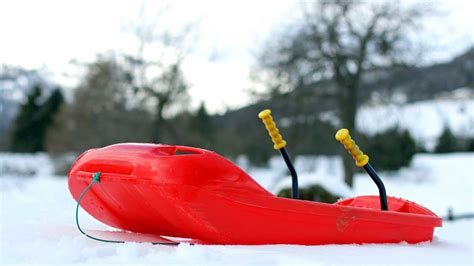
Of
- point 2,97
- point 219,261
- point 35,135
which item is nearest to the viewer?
point 219,261

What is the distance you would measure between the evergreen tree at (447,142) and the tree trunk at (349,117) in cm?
1113

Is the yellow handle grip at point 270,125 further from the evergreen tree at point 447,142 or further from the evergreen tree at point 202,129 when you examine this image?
the evergreen tree at point 447,142

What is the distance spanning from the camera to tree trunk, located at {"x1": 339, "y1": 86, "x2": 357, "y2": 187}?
1212cm

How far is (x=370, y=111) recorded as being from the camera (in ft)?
41.8

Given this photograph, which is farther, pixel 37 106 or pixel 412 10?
pixel 37 106

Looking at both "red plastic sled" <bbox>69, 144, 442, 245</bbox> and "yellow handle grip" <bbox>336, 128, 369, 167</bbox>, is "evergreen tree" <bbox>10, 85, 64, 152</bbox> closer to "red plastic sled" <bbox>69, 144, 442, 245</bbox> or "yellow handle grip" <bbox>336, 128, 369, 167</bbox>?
"red plastic sled" <bbox>69, 144, 442, 245</bbox>

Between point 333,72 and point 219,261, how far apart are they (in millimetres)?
10780

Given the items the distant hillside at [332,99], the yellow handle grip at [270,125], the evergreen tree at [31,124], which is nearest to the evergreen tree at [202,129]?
the distant hillside at [332,99]

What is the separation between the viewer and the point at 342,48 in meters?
12.1

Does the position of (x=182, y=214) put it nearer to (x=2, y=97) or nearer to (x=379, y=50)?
(x=2, y=97)

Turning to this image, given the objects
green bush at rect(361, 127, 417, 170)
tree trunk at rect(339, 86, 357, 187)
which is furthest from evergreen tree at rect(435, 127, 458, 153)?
tree trunk at rect(339, 86, 357, 187)

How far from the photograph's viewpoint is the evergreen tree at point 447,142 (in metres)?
21.4

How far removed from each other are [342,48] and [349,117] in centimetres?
176

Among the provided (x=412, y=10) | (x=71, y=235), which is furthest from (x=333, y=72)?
(x=71, y=235)
